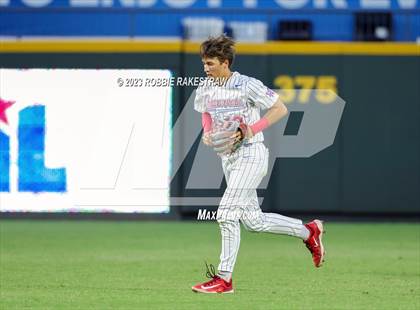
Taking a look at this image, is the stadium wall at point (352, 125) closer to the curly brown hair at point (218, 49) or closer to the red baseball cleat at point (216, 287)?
the red baseball cleat at point (216, 287)

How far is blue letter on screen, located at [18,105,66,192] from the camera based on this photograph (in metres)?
17.6

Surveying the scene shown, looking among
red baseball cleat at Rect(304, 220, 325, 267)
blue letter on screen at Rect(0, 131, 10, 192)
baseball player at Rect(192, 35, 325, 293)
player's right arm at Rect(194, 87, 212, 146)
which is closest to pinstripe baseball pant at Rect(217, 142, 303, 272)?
baseball player at Rect(192, 35, 325, 293)

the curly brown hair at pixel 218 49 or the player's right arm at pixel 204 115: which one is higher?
the curly brown hair at pixel 218 49

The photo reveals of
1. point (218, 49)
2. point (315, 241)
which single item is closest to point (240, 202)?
point (315, 241)

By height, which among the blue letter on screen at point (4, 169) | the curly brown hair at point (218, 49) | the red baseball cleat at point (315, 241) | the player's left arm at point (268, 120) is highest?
the curly brown hair at point (218, 49)

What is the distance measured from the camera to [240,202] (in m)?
8.72

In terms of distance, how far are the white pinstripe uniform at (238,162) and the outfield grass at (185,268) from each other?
0.49 m

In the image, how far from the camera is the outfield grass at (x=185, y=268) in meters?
8.57

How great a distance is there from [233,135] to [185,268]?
9.43 ft

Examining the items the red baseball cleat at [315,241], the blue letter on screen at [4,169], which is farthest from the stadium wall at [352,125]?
the red baseball cleat at [315,241]

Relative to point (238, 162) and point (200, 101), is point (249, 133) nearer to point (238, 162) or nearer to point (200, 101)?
point (238, 162)

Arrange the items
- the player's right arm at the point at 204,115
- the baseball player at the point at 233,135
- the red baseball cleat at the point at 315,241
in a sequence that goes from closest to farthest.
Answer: the baseball player at the point at 233,135 → the player's right arm at the point at 204,115 → the red baseball cleat at the point at 315,241

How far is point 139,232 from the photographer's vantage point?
1603 cm

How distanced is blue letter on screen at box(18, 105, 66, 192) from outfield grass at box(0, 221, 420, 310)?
3.04 feet
